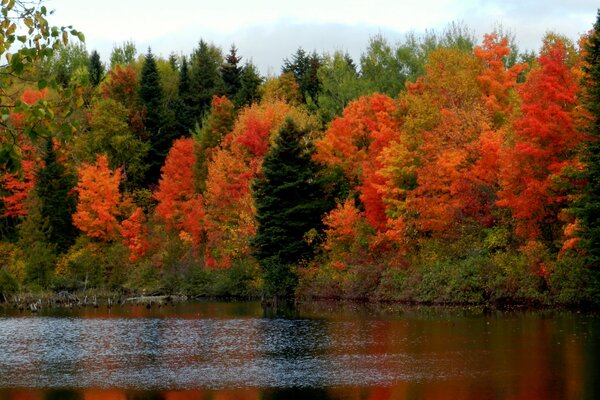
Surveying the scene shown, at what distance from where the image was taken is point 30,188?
269 ft

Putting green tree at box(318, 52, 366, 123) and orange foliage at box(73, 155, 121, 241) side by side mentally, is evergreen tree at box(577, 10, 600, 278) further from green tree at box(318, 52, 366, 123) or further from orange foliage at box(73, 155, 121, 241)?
orange foliage at box(73, 155, 121, 241)

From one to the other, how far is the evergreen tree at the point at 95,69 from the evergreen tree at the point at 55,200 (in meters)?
29.1

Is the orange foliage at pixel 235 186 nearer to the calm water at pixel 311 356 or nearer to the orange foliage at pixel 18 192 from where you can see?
the calm water at pixel 311 356

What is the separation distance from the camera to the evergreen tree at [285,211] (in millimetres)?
65375

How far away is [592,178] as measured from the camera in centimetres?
4547

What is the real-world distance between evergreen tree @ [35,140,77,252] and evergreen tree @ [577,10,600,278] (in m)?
49.2

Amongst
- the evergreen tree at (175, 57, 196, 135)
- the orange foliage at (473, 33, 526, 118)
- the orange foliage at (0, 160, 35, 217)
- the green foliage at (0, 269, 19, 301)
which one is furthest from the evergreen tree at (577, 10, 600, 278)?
the evergreen tree at (175, 57, 196, 135)

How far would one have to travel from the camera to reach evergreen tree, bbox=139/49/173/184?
9562 centimetres

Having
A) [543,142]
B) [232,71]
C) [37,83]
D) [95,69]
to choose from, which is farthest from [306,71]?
[37,83]

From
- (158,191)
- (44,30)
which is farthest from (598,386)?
(158,191)

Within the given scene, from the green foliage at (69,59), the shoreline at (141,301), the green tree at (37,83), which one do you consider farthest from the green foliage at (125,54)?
the green tree at (37,83)

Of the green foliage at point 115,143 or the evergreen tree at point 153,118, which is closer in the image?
the green foliage at point 115,143

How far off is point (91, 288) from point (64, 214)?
891cm

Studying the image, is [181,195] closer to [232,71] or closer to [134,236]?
[134,236]
